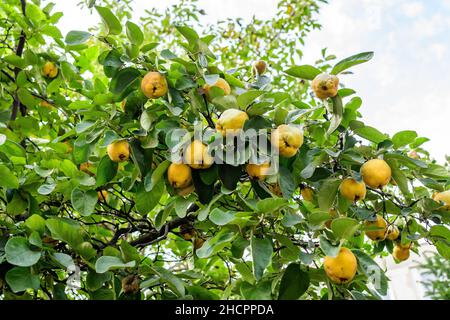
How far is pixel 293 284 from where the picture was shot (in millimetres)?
1045

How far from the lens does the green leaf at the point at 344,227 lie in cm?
98

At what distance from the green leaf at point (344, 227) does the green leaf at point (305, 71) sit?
455mm

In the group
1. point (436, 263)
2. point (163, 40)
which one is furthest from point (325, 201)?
point (436, 263)

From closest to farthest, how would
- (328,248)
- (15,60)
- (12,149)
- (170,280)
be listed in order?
(328,248)
(170,280)
(12,149)
(15,60)

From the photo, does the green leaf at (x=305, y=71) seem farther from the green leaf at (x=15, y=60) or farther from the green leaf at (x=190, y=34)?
the green leaf at (x=15, y=60)

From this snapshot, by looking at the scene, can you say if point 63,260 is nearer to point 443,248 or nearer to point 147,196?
point 147,196

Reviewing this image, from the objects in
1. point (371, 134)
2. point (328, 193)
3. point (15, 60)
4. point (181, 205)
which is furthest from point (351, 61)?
point (15, 60)

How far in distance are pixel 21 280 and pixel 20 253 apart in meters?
0.06

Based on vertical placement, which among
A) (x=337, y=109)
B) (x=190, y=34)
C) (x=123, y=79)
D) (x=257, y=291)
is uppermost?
(x=190, y=34)

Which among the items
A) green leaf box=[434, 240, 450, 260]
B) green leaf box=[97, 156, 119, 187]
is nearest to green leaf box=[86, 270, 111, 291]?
green leaf box=[97, 156, 119, 187]

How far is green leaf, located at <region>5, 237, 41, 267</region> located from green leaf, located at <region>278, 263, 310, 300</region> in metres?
0.56

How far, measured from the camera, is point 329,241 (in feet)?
3.36

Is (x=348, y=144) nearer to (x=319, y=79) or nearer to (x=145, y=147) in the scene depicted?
(x=319, y=79)
